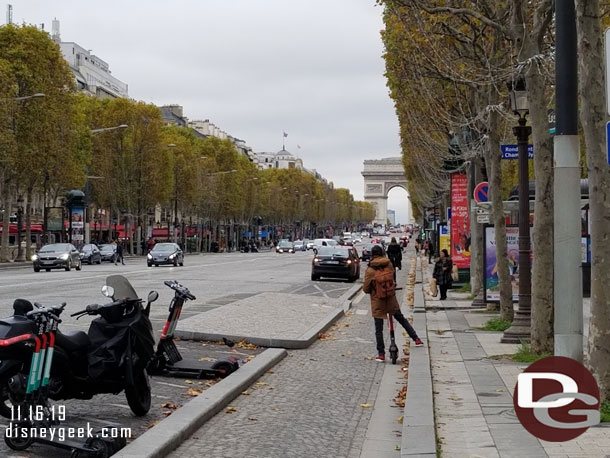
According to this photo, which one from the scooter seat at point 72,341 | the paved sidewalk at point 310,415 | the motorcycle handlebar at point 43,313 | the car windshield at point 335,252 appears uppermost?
the motorcycle handlebar at point 43,313

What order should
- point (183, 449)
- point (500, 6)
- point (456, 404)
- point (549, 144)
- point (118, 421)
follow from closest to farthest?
point (183, 449), point (118, 421), point (456, 404), point (549, 144), point (500, 6)

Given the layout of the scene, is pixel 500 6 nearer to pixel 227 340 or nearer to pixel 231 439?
pixel 227 340

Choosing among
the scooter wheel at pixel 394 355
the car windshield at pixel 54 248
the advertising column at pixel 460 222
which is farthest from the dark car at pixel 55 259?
the scooter wheel at pixel 394 355

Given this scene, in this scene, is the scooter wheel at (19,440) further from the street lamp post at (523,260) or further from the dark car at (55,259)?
the dark car at (55,259)

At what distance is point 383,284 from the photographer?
48.1ft

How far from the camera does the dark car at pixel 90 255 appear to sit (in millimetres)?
66500

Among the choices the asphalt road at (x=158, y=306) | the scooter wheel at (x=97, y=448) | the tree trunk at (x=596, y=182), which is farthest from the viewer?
the tree trunk at (x=596, y=182)

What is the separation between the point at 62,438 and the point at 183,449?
1187 mm

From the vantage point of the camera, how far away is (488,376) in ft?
41.1

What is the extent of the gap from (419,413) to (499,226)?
443 inches

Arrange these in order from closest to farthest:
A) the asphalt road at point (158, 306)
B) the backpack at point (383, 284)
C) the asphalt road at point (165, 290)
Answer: the asphalt road at point (158, 306)
the backpack at point (383, 284)
the asphalt road at point (165, 290)

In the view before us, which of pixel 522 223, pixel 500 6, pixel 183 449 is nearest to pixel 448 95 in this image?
pixel 500 6

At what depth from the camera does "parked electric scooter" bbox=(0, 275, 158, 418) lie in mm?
8125

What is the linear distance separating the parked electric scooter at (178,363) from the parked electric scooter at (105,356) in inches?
90.3
